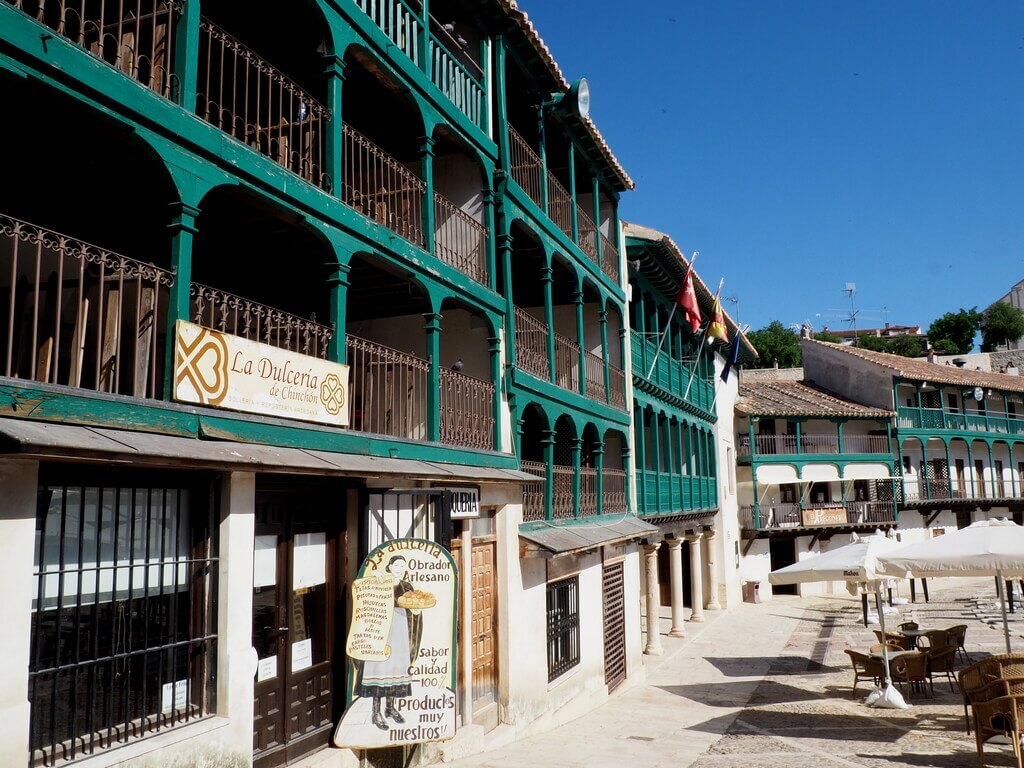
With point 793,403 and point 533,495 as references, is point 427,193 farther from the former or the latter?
point 793,403

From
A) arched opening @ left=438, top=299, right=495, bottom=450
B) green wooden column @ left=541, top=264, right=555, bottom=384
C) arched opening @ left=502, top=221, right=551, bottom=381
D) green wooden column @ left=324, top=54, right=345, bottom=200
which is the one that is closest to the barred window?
green wooden column @ left=324, top=54, right=345, bottom=200

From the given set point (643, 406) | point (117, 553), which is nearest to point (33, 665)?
point (117, 553)

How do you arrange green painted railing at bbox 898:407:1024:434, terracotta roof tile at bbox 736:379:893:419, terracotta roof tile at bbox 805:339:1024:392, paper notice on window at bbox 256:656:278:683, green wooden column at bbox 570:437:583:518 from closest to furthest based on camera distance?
paper notice on window at bbox 256:656:278:683 → green wooden column at bbox 570:437:583:518 → terracotta roof tile at bbox 736:379:893:419 → green painted railing at bbox 898:407:1024:434 → terracotta roof tile at bbox 805:339:1024:392

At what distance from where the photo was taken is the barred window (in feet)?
20.0

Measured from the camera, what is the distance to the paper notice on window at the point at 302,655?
877 centimetres

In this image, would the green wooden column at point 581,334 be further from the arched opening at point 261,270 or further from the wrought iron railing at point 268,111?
the wrought iron railing at point 268,111

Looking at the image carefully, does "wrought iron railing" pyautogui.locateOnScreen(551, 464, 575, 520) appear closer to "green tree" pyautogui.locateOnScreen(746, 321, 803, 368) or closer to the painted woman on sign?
the painted woman on sign

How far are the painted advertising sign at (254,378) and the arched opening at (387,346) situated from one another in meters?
0.68

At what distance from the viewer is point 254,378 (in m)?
7.82

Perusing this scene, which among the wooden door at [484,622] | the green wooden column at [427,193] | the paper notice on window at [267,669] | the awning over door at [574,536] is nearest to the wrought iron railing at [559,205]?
the green wooden column at [427,193]

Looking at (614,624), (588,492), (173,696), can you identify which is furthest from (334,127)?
(614,624)

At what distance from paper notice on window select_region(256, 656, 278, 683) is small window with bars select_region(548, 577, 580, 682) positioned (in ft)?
22.5

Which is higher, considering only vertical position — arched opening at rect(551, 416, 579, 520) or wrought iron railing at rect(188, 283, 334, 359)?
→ wrought iron railing at rect(188, 283, 334, 359)

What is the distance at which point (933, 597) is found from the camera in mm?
34156
